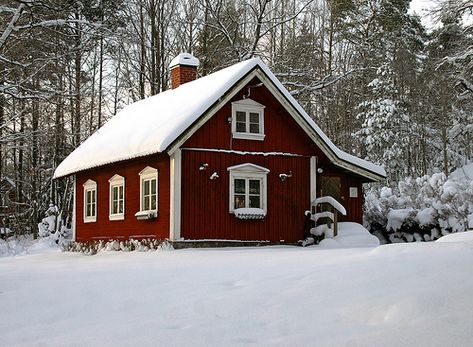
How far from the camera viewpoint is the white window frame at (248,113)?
18484mm

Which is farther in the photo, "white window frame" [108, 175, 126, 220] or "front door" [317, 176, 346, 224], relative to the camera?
"white window frame" [108, 175, 126, 220]

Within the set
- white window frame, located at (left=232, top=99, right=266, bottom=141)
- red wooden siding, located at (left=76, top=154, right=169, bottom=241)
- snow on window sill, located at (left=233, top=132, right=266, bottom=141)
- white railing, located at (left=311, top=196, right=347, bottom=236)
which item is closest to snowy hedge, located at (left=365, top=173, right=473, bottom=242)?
white railing, located at (left=311, top=196, right=347, bottom=236)

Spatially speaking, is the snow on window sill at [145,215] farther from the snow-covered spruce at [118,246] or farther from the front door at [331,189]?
the front door at [331,189]

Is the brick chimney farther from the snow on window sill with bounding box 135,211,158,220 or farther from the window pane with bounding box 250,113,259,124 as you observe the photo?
the snow on window sill with bounding box 135,211,158,220

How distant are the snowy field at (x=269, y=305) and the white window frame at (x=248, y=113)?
8.31 meters

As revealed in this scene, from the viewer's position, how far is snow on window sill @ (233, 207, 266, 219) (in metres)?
17.9

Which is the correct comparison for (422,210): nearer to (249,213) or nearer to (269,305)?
(249,213)

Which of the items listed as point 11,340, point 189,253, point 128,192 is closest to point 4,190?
point 128,192

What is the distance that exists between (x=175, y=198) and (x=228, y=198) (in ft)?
5.43

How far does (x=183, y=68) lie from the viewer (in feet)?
75.8

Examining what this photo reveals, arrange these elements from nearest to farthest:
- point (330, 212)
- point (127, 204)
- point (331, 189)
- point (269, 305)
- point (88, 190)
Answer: point (269, 305), point (330, 212), point (127, 204), point (331, 189), point (88, 190)

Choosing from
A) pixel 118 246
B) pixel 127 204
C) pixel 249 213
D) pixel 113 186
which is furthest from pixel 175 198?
pixel 113 186

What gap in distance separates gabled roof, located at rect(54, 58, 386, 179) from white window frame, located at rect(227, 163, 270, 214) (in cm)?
187

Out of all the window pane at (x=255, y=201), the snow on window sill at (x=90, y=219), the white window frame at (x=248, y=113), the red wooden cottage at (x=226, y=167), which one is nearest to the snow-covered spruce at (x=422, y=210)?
the red wooden cottage at (x=226, y=167)
